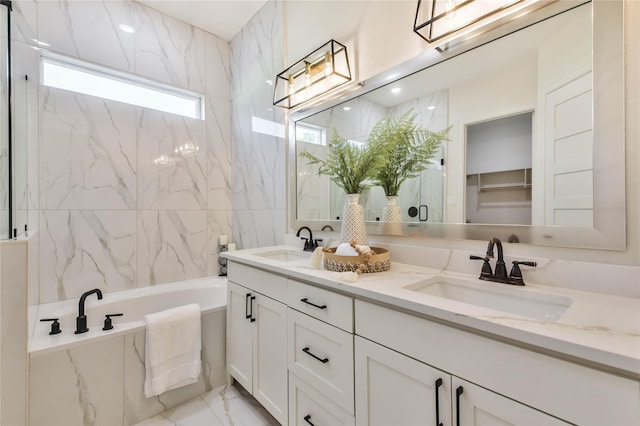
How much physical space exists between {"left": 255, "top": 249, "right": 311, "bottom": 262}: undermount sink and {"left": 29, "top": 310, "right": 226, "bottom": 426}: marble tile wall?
88cm

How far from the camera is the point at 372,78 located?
159 cm

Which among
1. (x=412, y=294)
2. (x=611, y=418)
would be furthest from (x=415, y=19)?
(x=611, y=418)

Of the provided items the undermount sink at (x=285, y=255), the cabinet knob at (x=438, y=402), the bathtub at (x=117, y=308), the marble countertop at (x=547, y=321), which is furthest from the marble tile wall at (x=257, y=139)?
the cabinet knob at (x=438, y=402)

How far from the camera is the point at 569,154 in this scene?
976mm

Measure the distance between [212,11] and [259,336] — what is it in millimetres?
2759

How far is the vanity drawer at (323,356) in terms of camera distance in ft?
3.50

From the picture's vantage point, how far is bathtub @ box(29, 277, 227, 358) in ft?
5.16

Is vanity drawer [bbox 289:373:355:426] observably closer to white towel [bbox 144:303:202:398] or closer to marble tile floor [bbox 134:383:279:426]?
marble tile floor [bbox 134:383:279:426]

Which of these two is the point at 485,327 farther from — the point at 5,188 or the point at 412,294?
the point at 5,188

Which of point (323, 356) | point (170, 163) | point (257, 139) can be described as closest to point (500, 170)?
point (323, 356)

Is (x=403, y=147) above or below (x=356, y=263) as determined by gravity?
above

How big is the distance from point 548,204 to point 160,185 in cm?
275

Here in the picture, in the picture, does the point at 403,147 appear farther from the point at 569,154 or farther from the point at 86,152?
the point at 86,152

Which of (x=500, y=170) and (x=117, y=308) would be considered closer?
(x=500, y=170)
